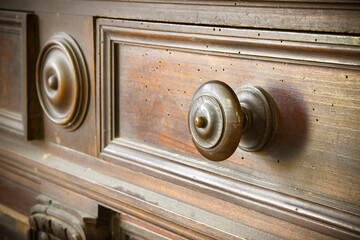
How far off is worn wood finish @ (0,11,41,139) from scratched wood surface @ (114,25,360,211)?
0.29m

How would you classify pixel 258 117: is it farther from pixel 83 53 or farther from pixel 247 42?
pixel 83 53

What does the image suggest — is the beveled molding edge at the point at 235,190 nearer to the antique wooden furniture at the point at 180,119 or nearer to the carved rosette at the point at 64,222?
the antique wooden furniture at the point at 180,119

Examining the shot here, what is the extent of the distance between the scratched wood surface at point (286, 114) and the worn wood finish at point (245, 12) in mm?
50

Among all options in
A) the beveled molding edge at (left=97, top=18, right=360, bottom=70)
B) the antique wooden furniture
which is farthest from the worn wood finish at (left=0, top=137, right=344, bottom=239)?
the beveled molding edge at (left=97, top=18, right=360, bottom=70)

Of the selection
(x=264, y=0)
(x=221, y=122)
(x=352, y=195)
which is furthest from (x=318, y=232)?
(x=264, y=0)

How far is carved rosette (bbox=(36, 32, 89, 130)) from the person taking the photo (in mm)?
876

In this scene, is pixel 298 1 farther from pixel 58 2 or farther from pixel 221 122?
pixel 58 2

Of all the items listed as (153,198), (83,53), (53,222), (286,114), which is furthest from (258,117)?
(53,222)

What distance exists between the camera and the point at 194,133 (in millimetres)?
620

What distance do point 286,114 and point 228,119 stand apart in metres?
0.08

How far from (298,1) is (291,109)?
133mm

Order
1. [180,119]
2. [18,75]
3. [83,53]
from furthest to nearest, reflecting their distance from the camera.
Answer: [18,75], [83,53], [180,119]

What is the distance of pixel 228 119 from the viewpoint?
57 cm

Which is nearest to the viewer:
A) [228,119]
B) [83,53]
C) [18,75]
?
[228,119]
